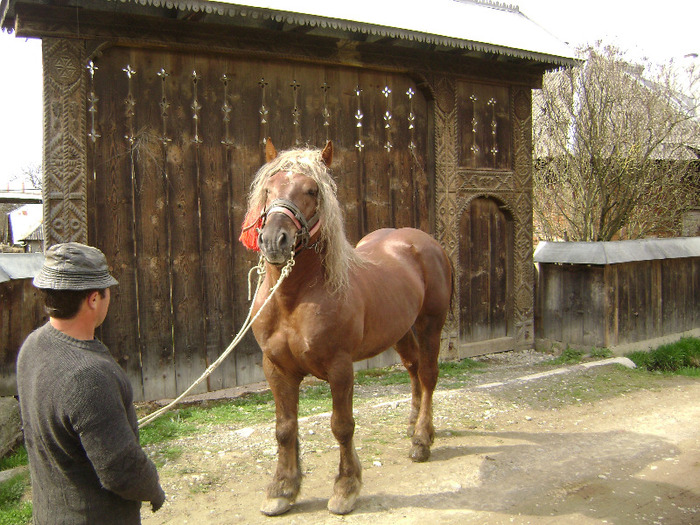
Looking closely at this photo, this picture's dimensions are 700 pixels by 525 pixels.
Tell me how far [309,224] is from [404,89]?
4.63 meters

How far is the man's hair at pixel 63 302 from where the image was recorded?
1804mm

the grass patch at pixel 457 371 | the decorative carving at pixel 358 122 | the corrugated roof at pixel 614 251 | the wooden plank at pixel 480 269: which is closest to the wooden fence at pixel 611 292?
the corrugated roof at pixel 614 251

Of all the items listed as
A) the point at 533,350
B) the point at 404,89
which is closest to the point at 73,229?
the point at 404,89

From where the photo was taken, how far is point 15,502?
3.53 m

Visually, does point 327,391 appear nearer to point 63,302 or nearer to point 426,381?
point 426,381

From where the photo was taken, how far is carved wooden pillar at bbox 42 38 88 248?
16.8ft

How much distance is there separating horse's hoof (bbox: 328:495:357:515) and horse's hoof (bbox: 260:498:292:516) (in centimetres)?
27

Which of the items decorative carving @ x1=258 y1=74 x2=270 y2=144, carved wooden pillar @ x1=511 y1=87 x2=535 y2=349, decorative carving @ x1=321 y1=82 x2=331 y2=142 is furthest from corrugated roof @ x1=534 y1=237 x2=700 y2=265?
decorative carving @ x1=258 y1=74 x2=270 y2=144

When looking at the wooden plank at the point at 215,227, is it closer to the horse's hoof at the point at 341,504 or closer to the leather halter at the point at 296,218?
the horse's hoof at the point at 341,504

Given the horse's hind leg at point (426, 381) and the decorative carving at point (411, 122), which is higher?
the decorative carving at point (411, 122)

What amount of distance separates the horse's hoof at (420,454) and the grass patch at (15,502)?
253 cm

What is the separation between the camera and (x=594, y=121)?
29.7 ft

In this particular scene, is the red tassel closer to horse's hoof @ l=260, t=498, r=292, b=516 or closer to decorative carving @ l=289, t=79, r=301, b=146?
horse's hoof @ l=260, t=498, r=292, b=516

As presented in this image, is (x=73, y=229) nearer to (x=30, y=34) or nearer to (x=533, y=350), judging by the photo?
(x=30, y=34)
